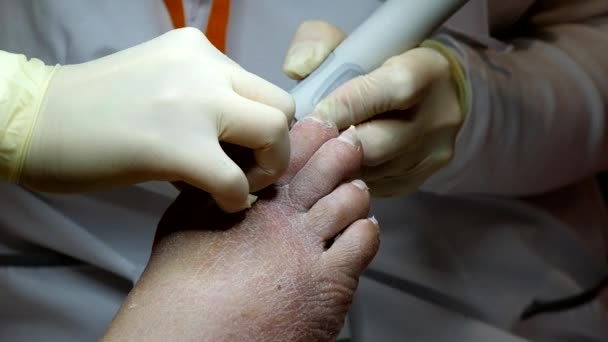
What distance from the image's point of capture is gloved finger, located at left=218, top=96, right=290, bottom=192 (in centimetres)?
52

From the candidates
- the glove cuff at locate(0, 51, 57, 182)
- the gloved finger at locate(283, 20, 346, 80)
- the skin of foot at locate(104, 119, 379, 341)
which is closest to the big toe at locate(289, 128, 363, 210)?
the skin of foot at locate(104, 119, 379, 341)

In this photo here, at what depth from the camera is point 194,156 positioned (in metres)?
0.51

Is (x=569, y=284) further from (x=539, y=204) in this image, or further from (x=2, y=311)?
(x=2, y=311)

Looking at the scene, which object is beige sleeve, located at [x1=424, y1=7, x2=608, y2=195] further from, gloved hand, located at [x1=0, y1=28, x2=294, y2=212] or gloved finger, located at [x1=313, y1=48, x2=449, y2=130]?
gloved hand, located at [x1=0, y1=28, x2=294, y2=212]

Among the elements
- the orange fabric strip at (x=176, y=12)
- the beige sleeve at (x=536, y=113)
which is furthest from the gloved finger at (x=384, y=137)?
the orange fabric strip at (x=176, y=12)

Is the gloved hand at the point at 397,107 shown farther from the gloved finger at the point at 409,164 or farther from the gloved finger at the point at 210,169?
the gloved finger at the point at 210,169

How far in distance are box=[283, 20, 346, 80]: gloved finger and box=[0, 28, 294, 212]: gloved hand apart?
0.15 metres

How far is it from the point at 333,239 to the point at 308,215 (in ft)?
→ 0.11

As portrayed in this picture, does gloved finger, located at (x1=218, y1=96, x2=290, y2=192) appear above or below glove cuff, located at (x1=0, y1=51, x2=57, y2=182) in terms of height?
below

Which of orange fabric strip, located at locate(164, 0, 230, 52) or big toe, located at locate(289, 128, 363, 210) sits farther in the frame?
orange fabric strip, located at locate(164, 0, 230, 52)

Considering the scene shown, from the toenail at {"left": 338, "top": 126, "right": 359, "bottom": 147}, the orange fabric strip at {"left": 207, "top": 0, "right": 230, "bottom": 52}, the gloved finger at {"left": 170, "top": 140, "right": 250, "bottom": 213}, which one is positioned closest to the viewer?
the gloved finger at {"left": 170, "top": 140, "right": 250, "bottom": 213}

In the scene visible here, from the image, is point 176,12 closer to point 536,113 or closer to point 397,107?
point 397,107

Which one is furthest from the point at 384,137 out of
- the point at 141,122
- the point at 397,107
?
A: the point at 141,122

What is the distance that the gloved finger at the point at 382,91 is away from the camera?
2.10ft
